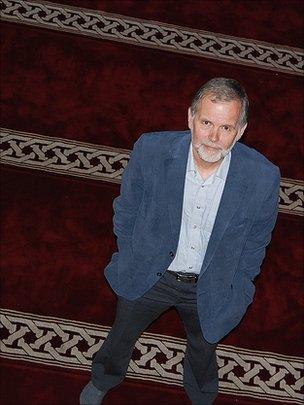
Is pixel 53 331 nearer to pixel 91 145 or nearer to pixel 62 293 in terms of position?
pixel 62 293

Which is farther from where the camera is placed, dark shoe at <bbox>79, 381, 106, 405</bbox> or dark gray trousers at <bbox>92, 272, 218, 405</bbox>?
dark shoe at <bbox>79, 381, 106, 405</bbox>

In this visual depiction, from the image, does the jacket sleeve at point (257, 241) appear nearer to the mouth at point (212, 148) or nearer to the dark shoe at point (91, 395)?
the mouth at point (212, 148)

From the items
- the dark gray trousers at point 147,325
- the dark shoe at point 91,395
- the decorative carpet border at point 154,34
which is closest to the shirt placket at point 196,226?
the dark gray trousers at point 147,325

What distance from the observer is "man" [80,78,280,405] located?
2.64 m

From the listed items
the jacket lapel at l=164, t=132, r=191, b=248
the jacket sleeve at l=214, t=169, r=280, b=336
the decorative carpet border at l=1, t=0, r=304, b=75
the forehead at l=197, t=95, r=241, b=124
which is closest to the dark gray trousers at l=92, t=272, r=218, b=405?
the jacket sleeve at l=214, t=169, r=280, b=336

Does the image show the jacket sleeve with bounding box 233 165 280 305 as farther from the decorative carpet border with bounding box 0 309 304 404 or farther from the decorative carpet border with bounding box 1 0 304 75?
the decorative carpet border with bounding box 1 0 304 75

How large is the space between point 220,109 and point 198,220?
1.61 ft

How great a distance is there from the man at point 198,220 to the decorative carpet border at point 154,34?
2506 millimetres

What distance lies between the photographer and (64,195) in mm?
4449

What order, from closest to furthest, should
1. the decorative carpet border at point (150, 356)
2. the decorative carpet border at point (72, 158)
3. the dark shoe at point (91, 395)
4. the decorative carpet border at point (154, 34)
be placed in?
the dark shoe at point (91, 395), the decorative carpet border at point (150, 356), the decorative carpet border at point (72, 158), the decorative carpet border at point (154, 34)

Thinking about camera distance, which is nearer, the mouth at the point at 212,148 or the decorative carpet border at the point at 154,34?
the mouth at the point at 212,148

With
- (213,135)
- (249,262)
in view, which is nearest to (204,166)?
(213,135)

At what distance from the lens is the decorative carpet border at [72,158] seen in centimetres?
456

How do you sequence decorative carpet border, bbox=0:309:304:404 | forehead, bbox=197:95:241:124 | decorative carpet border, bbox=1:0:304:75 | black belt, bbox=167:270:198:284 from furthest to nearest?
decorative carpet border, bbox=1:0:304:75 < decorative carpet border, bbox=0:309:304:404 < black belt, bbox=167:270:198:284 < forehead, bbox=197:95:241:124
